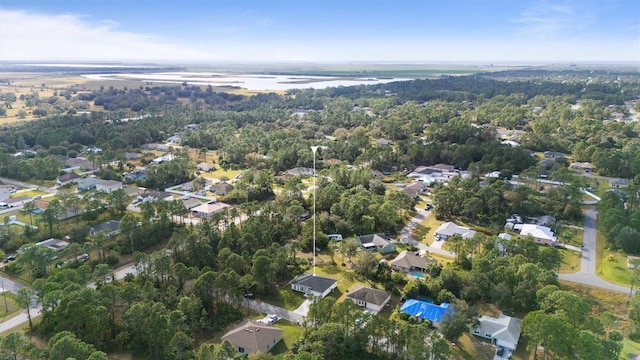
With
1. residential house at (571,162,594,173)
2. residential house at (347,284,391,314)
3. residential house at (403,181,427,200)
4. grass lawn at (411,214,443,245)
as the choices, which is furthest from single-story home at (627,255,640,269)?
residential house at (571,162,594,173)

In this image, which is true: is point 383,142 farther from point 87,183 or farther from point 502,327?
point 502,327

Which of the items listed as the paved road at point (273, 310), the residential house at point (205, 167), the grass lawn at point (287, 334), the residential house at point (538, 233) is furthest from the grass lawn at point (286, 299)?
the residential house at point (205, 167)

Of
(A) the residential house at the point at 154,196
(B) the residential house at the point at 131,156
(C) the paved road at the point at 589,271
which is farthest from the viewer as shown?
(B) the residential house at the point at 131,156

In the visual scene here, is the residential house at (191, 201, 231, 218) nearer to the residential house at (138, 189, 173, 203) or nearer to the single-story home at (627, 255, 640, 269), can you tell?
the residential house at (138, 189, 173, 203)

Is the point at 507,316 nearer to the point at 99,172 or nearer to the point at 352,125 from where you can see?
the point at 99,172

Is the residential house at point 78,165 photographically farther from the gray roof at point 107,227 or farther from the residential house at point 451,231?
the residential house at point 451,231

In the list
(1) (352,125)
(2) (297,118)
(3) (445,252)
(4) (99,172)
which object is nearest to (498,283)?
(3) (445,252)
